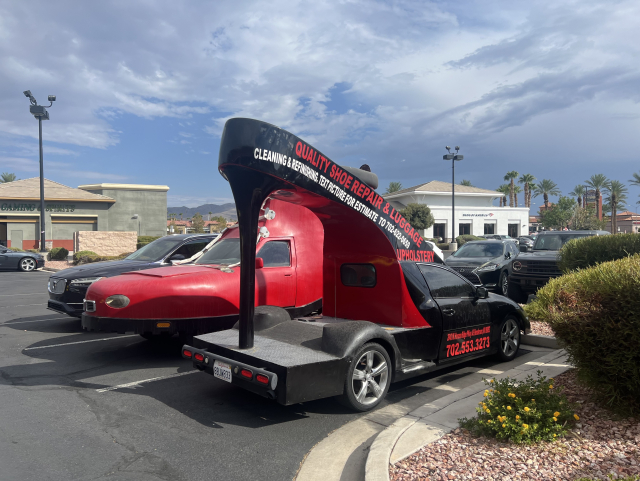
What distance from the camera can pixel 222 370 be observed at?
185 inches

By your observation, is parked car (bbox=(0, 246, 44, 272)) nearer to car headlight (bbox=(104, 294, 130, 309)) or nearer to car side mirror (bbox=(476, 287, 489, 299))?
car headlight (bbox=(104, 294, 130, 309))

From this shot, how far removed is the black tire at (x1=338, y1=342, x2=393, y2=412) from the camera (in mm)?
4629

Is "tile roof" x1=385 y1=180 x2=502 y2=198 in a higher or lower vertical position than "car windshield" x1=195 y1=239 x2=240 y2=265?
higher

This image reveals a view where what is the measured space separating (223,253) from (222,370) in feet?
11.0

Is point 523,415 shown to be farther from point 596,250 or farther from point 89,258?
point 89,258

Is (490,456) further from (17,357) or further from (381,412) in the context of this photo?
(17,357)

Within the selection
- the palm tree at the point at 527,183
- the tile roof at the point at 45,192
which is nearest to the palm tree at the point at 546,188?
the palm tree at the point at 527,183

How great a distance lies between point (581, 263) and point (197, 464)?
24.4 feet

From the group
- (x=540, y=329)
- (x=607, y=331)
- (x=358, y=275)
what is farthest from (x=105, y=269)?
(x=607, y=331)

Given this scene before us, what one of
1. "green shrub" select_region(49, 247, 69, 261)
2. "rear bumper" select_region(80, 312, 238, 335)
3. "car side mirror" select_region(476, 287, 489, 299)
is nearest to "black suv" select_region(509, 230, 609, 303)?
"car side mirror" select_region(476, 287, 489, 299)

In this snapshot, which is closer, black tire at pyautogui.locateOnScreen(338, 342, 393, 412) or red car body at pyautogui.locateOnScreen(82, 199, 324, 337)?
black tire at pyautogui.locateOnScreen(338, 342, 393, 412)

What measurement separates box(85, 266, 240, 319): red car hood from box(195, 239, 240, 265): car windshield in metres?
0.64

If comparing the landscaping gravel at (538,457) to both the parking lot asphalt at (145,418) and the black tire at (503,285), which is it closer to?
the parking lot asphalt at (145,418)

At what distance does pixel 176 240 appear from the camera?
10141mm
